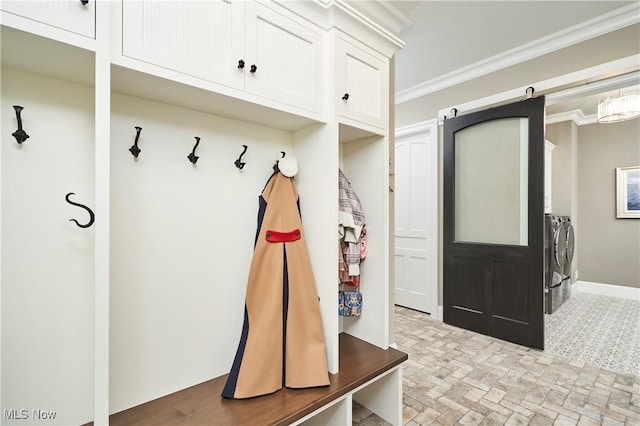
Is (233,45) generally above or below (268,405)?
above

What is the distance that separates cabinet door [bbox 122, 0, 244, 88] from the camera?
977 mm

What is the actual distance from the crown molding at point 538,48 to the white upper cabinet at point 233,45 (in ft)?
8.03

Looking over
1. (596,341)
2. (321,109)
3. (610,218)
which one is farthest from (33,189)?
(610,218)

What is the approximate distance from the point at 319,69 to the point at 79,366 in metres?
1.59

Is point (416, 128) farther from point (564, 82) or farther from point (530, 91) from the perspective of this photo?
point (564, 82)

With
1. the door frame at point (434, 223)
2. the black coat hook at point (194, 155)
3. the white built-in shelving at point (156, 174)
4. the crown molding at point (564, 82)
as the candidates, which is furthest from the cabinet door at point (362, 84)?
the door frame at point (434, 223)

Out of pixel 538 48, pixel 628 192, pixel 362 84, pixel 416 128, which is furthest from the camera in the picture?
pixel 628 192

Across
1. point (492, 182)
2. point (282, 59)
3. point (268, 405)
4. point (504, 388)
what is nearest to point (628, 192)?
point (492, 182)

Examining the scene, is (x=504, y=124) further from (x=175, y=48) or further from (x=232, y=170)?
(x=175, y=48)

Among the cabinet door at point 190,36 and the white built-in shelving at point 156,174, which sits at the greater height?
the cabinet door at point 190,36

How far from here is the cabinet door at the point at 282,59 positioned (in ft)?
4.07

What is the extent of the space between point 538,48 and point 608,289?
4.07 meters

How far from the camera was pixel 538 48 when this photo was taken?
276cm

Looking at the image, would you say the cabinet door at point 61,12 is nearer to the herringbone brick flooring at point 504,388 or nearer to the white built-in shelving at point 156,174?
the white built-in shelving at point 156,174
